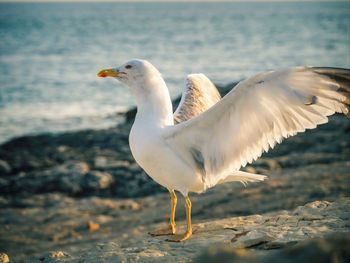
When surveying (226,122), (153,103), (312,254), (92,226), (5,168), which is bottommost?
(92,226)

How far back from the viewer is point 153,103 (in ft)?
18.4

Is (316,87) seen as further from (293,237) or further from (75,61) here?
(75,61)

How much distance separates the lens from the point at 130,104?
23328 millimetres

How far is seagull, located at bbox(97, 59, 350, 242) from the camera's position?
4.90m

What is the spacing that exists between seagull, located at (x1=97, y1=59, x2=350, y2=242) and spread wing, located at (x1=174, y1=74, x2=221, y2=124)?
0.81m

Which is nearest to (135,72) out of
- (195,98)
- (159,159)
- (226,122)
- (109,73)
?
(109,73)

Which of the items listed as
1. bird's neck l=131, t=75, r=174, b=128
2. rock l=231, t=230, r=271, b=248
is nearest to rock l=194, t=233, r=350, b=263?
rock l=231, t=230, r=271, b=248

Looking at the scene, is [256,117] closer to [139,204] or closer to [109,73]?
[109,73]

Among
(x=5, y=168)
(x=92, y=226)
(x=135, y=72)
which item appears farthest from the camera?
(x=5, y=168)

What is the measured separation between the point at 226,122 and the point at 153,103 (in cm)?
85

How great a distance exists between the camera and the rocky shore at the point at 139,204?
5.20 m

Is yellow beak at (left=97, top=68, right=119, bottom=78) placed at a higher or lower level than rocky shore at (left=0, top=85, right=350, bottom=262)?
higher

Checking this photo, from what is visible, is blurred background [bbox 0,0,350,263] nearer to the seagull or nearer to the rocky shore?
the rocky shore

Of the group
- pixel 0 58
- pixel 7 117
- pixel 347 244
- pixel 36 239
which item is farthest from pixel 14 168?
pixel 0 58
